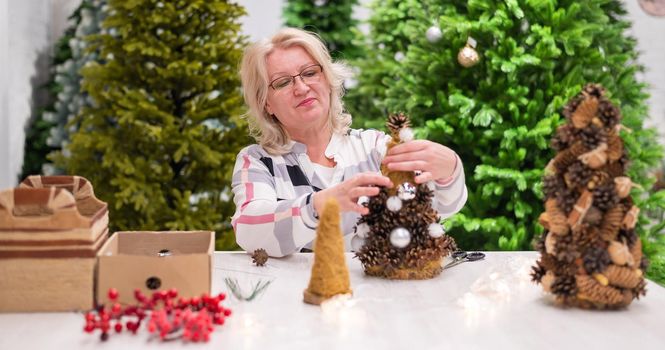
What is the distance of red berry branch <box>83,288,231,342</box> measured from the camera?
1.22 meters

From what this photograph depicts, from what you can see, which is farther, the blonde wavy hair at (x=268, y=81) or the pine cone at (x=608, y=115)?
the blonde wavy hair at (x=268, y=81)

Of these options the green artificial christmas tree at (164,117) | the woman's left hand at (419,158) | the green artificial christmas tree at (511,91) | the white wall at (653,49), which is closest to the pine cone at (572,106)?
the woman's left hand at (419,158)

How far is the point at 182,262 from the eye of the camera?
138 cm

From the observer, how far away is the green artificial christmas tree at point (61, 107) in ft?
16.8

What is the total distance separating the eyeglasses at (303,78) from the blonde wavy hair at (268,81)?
0.11ft

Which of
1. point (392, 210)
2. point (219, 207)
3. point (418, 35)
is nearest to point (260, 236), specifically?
point (392, 210)

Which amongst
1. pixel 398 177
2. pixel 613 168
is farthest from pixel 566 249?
pixel 398 177

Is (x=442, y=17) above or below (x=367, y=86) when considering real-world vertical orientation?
above

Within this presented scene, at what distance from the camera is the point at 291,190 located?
2.21m

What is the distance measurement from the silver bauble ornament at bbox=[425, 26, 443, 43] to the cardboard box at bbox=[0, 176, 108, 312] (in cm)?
233

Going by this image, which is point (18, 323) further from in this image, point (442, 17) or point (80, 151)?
point (80, 151)

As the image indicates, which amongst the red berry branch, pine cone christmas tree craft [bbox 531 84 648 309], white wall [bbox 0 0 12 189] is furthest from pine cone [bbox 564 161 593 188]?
white wall [bbox 0 0 12 189]

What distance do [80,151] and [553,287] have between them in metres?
3.56

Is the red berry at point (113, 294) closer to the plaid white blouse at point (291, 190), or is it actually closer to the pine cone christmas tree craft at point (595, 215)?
the plaid white blouse at point (291, 190)
